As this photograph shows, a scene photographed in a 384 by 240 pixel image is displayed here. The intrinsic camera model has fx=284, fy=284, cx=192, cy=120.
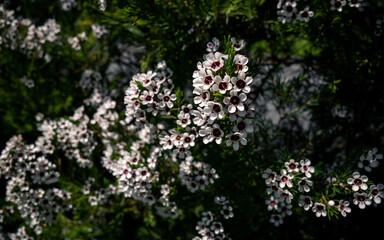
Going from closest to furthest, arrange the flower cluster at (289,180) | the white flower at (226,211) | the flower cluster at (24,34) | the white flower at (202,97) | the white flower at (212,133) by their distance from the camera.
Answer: the white flower at (202,97), the white flower at (212,133), the flower cluster at (289,180), the white flower at (226,211), the flower cluster at (24,34)

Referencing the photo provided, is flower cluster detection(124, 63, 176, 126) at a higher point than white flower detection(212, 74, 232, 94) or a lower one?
higher

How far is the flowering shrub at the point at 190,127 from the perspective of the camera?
7.98 feet

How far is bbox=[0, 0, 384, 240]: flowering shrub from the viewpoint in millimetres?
2432

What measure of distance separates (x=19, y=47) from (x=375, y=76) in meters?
4.80

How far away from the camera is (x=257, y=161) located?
288cm

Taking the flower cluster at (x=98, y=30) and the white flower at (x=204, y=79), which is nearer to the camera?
the white flower at (x=204, y=79)

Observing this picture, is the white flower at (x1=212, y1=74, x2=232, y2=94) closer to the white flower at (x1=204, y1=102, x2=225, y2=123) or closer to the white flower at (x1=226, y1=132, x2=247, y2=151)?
the white flower at (x1=204, y1=102, x2=225, y2=123)

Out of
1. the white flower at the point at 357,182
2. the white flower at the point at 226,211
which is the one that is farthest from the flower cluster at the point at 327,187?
the white flower at the point at 226,211

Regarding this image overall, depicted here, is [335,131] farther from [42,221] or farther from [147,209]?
[42,221]

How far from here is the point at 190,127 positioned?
8.67 feet

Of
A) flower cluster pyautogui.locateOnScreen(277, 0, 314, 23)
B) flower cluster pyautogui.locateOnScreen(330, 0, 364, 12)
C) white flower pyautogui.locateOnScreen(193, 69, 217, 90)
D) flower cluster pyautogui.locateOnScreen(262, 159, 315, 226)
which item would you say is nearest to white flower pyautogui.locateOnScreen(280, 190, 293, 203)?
flower cluster pyautogui.locateOnScreen(262, 159, 315, 226)

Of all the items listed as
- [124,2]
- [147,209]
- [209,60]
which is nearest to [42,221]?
[147,209]

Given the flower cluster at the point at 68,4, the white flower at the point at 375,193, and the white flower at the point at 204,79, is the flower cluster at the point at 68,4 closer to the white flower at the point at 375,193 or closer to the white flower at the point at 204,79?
the white flower at the point at 204,79

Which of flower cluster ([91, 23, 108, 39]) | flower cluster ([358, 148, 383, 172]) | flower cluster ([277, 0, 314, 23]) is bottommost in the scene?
flower cluster ([358, 148, 383, 172])
